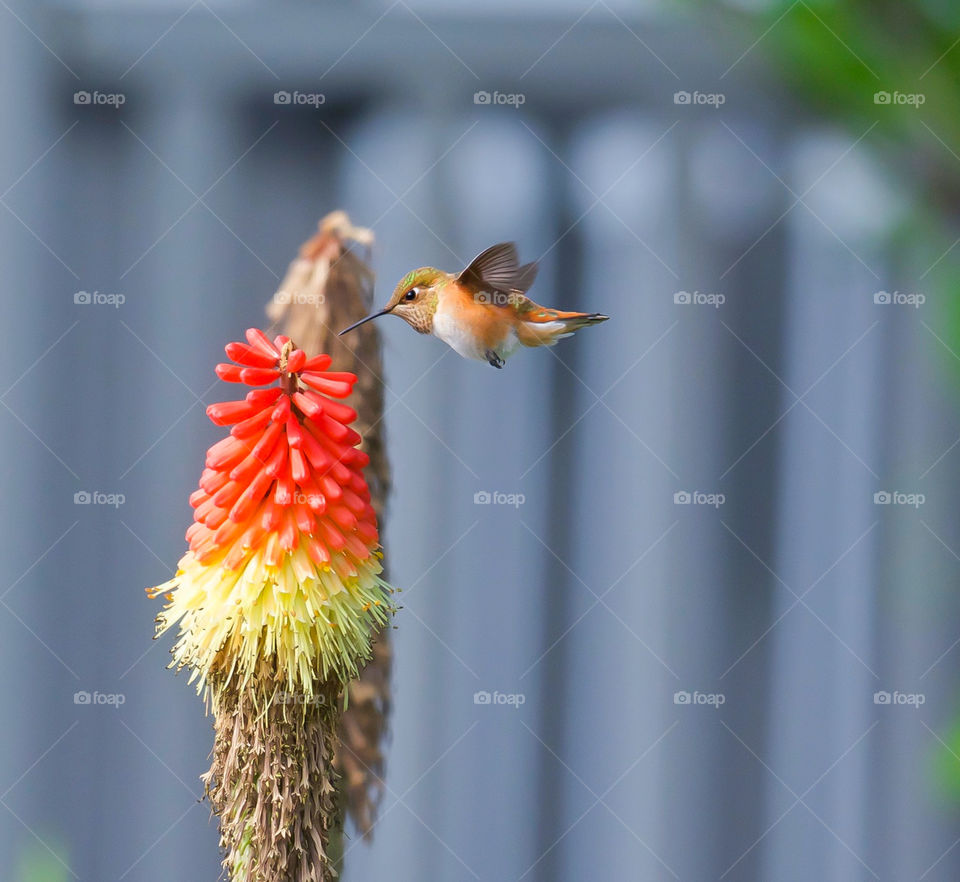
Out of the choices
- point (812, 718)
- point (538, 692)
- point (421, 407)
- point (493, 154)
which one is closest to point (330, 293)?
point (421, 407)

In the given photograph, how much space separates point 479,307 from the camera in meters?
1.29

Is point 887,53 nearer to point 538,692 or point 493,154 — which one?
point 493,154

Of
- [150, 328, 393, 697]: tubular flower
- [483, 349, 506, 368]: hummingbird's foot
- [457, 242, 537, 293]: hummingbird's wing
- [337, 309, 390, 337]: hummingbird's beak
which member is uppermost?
[457, 242, 537, 293]: hummingbird's wing

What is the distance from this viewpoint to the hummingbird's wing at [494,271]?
1246mm

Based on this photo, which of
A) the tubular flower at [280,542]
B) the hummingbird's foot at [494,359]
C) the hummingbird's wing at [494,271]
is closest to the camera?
the tubular flower at [280,542]

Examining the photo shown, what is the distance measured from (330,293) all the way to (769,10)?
0.91 meters

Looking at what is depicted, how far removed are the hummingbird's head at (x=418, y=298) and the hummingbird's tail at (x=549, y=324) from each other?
152 mm

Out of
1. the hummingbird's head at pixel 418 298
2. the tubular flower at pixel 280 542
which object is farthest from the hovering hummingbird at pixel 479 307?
the tubular flower at pixel 280 542

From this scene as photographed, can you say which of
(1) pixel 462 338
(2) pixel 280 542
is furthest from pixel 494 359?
(2) pixel 280 542

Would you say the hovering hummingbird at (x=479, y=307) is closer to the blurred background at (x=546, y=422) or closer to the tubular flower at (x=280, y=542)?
the blurred background at (x=546, y=422)

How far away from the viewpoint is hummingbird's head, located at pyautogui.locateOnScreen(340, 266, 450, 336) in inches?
51.8

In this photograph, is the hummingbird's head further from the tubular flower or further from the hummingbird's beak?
the tubular flower

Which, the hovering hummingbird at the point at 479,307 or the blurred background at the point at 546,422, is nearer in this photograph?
the hovering hummingbird at the point at 479,307

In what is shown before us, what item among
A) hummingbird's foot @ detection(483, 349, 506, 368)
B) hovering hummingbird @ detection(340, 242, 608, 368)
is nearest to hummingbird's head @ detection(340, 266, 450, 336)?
hovering hummingbird @ detection(340, 242, 608, 368)
